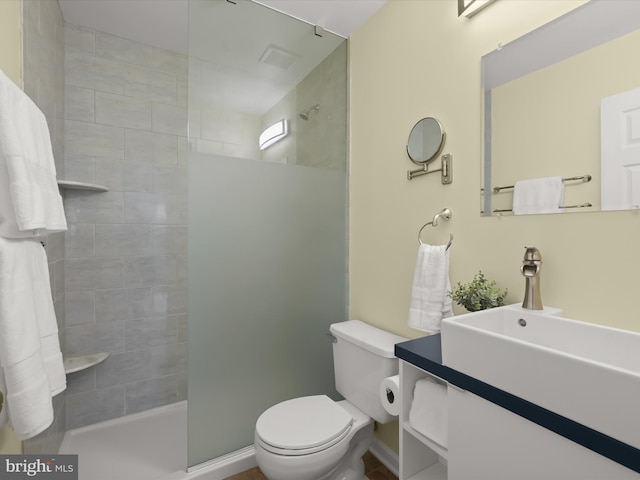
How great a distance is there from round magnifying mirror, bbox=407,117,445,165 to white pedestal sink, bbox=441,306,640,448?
2.44 feet

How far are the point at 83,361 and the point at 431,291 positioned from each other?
2.09 m

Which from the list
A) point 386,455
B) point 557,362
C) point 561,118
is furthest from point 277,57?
point 386,455

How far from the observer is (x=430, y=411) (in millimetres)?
1096

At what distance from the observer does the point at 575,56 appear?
1010 mm

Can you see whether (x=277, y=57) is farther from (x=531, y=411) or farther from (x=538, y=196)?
(x=531, y=411)

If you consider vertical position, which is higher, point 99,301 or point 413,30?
point 413,30

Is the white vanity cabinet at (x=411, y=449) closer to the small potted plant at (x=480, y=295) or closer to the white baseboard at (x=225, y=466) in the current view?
the small potted plant at (x=480, y=295)

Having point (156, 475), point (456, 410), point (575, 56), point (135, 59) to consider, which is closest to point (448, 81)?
point (575, 56)

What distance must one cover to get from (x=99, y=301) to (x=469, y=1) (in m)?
2.58

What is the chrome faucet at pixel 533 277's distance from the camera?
1050mm

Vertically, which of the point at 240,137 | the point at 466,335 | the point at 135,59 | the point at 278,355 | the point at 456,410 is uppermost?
the point at 135,59

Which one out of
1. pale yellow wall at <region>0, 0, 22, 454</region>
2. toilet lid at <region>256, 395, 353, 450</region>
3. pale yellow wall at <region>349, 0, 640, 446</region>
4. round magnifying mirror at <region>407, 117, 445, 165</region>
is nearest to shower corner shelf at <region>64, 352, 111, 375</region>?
pale yellow wall at <region>0, 0, 22, 454</region>

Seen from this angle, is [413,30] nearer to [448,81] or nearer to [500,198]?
[448,81]

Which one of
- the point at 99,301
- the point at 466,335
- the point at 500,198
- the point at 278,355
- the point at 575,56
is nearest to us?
the point at 466,335
